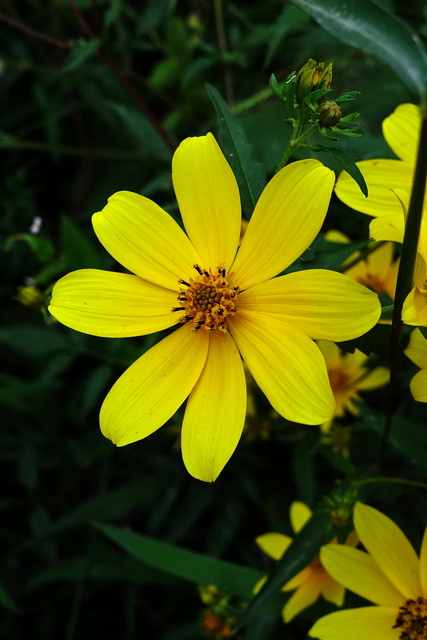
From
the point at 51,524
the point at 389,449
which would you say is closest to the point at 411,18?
the point at 389,449

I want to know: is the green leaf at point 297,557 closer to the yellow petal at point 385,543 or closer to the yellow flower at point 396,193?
the yellow petal at point 385,543

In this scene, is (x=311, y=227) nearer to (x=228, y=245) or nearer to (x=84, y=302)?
(x=228, y=245)

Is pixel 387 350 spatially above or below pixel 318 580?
above

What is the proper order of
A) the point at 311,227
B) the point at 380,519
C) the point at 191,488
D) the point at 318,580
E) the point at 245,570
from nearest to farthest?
the point at 311,227 < the point at 380,519 < the point at 318,580 < the point at 245,570 < the point at 191,488

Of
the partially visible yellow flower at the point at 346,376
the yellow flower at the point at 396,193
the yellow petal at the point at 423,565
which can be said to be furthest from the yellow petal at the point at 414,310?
the partially visible yellow flower at the point at 346,376

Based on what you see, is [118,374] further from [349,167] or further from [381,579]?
[349,167]

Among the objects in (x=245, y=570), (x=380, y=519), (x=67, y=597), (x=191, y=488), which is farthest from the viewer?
(x=67, y=597)

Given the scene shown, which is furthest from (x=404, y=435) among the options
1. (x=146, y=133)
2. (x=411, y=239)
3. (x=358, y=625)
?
(x=146, y=133)

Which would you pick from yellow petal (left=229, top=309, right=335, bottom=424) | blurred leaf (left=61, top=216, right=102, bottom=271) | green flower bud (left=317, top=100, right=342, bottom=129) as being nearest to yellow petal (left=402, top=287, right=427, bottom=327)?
yellow petal (left=229, top=309, right=335, bottom=424)
